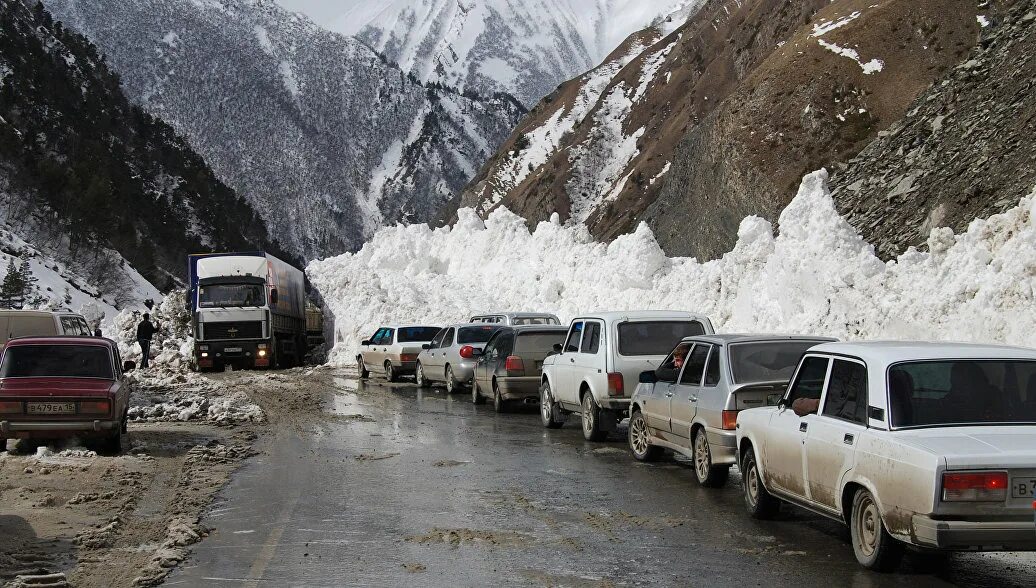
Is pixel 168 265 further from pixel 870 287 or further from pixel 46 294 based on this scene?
pixel 870 287

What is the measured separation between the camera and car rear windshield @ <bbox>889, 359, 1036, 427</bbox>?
22.7 feet

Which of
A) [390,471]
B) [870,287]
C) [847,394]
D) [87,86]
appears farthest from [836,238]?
[87,86]

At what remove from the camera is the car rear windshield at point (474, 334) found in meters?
25.1

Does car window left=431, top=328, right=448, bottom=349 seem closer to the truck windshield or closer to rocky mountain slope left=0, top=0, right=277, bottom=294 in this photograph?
the truck windshield

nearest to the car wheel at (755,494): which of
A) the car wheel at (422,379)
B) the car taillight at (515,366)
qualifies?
the car taillight at (515,366)

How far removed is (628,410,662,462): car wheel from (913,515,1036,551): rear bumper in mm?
6125

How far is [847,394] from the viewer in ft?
24.9

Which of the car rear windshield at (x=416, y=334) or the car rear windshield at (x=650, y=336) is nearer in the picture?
the car rear windshield at (x=650, y=336)

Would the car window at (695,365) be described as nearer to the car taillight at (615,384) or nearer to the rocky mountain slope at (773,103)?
the car taillight at (615,384)

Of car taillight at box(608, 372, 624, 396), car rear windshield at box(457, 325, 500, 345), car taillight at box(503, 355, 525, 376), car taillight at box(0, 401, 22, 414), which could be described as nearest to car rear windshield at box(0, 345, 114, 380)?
car taillight at box(0, 401, 22, 414)

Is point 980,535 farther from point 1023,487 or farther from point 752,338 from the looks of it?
point 752,338

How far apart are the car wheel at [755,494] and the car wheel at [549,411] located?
7313 mm

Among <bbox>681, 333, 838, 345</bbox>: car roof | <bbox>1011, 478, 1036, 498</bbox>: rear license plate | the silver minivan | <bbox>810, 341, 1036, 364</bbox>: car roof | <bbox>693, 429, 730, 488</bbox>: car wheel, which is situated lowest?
<bbox>693, 429, 730, 488</bbox>: car wheel

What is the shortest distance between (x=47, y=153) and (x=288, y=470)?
A: 74.1 metres
